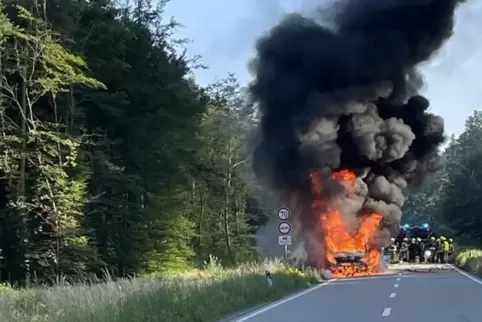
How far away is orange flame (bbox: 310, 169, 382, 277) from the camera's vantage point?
41875 millimetres

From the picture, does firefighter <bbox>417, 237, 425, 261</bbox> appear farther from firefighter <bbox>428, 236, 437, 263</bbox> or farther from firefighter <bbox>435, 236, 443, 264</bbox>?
firefighter <bbox>435, 236, 443, 264</bbox>

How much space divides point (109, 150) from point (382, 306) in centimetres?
2847

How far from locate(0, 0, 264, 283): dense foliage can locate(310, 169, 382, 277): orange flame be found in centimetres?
1018

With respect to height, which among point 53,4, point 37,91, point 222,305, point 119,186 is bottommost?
point 222,305

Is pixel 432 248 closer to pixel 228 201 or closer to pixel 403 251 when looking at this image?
pixel 403 251

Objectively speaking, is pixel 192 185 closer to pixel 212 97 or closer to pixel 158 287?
pixel 212 97

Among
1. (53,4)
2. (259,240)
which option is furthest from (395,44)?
(259,240)

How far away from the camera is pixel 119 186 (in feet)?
147

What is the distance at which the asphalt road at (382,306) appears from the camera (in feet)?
55.5

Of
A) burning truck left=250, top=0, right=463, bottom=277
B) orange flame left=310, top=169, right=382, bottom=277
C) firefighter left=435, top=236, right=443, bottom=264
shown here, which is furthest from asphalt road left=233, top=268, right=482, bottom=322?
firefighter left=435, top=236, right=443, bottom=264

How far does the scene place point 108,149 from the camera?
4566 cm

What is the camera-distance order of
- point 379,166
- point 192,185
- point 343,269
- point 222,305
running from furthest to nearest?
point 192,185, point 379,166, point 343,269, point 222,305

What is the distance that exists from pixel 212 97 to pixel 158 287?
46.6 meters

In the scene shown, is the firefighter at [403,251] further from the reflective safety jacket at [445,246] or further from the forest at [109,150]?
the forest at [109,150]
